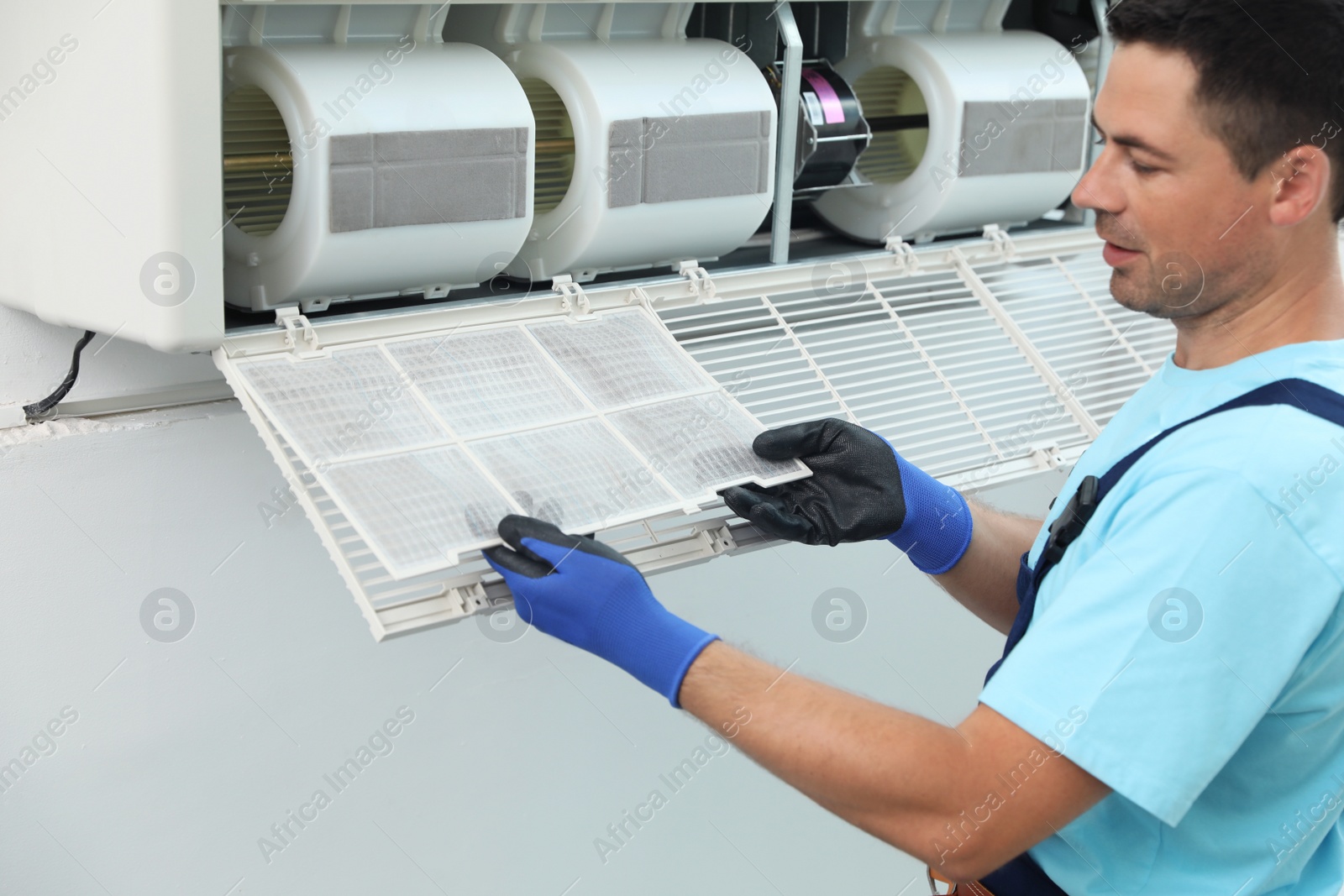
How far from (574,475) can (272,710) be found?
0.59 metres

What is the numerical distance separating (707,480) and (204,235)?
1.48 ft

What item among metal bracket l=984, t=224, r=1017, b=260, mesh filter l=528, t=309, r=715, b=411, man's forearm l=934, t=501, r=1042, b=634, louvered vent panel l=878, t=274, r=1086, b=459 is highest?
metal bracket l=984, t=224, r=1017, b=260

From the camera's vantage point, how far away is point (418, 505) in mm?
929

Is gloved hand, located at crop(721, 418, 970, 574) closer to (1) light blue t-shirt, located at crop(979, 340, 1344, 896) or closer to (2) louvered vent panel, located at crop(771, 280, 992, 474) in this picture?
(2) louvered vent panel, located at crop(771, 280, 992, 474)

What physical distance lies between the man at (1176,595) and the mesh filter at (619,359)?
21cm

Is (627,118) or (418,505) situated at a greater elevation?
(627,118)

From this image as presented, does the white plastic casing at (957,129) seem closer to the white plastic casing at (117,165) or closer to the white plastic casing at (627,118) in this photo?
the white plastic casing at (627,118)

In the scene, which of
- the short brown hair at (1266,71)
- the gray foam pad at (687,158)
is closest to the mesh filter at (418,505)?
the gray foam pad at (687,158)

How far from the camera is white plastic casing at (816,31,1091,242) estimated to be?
1455 mm

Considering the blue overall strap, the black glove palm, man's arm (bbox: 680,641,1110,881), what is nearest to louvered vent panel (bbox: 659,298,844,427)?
the black glove palm

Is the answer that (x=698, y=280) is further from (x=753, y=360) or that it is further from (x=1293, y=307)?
(x=1293, y=307)

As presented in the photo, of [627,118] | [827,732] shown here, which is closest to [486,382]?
[627,118]

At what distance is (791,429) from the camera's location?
109 centimetres

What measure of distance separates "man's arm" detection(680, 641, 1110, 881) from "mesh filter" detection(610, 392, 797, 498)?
0.21 metres
